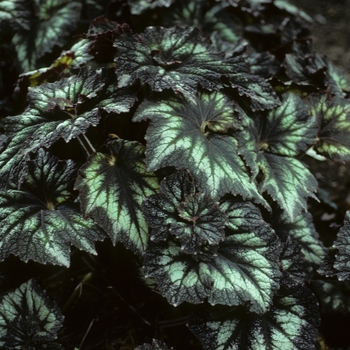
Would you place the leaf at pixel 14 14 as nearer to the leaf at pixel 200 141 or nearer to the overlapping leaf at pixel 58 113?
the overlapping leaf at pixel 58 113

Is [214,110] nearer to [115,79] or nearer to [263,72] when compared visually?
[115,79]

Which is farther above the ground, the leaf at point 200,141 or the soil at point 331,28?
the soil at point 331,28

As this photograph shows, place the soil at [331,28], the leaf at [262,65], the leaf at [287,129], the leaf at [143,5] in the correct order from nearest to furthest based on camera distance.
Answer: the leaf at [287,129] → the leaf at [262,65] → the leaf at [143,5] → the soil at [331,28]

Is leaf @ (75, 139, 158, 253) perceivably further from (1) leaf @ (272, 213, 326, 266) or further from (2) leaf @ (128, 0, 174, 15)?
(2) leaf @ (128, 0, 174, 15)

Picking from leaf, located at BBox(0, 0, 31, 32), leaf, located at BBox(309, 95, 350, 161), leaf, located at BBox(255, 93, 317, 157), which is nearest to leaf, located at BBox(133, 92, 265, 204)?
leaf, located at BBox(255, 93, 317, 157)

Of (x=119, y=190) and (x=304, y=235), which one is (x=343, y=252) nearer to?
(x=304, y=235)

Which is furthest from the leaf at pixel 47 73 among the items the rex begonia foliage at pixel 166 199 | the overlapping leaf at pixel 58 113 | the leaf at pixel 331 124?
the leaf at pixel 331 124

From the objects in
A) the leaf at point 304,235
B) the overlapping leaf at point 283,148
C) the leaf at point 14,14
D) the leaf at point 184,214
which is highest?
the leaf at point 14,14
